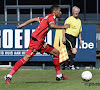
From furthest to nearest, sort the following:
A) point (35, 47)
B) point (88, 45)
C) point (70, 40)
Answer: point (88, 45) → point (70, 40) → point (35, 47)

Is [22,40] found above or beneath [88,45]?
above

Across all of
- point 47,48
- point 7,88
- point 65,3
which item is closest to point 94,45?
point 47,48

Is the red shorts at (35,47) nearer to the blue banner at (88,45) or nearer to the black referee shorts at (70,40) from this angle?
the black referee shorts at (70,40)

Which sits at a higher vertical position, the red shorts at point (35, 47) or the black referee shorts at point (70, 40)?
the black referee shorts at point (70, 40)

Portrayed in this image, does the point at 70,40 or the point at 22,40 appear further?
the point at 22,40

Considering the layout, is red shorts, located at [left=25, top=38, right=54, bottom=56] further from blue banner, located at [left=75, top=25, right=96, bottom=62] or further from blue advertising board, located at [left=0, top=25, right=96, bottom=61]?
blue banner, located at [left=75, top=25, right=96, bottom=62]

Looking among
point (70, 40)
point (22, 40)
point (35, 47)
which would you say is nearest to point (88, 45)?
point (70, 40)

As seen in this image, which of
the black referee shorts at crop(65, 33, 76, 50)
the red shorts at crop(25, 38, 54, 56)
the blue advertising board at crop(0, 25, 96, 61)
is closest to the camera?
the red shorts at crop(25, 38, 54, 56)

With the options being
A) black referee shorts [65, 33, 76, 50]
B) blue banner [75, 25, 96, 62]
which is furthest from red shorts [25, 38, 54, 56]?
blue banner [75, 25, 96, 62]

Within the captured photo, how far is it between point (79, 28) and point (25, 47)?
2.64 meters

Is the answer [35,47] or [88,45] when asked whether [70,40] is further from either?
[35,47]

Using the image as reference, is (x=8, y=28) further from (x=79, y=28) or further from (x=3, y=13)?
(x=3, y=13)

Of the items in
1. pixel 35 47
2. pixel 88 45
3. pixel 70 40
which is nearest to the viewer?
pixel 35 47

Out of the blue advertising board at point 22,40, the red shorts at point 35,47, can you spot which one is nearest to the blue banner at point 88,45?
the blue advertising board at point 22,40
